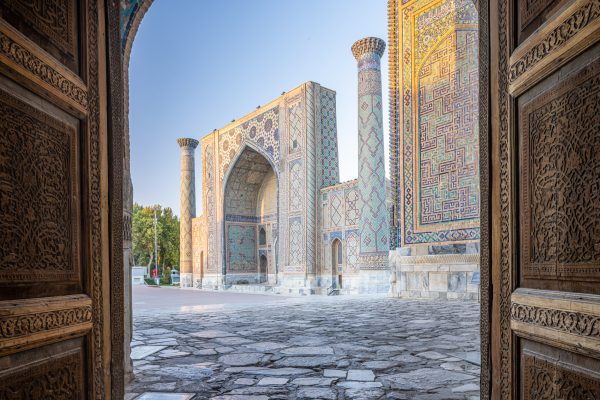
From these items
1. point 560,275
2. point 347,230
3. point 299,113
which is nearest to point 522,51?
point 560,275

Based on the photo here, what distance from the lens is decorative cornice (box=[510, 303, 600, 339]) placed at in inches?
44.6

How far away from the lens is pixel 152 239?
33.5 metres

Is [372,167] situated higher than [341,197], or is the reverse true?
[372,167]

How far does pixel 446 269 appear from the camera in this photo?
26.0ft

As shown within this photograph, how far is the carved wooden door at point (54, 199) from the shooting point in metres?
1.23

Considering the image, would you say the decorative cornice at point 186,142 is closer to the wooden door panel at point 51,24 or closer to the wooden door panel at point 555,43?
the wooden door panel at point 51,24

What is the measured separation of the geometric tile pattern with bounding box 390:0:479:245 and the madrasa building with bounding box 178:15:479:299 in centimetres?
2

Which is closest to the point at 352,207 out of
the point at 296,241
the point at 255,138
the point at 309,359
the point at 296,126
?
the point at 296,241

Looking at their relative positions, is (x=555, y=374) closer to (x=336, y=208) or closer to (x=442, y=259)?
(x=442, y=259)

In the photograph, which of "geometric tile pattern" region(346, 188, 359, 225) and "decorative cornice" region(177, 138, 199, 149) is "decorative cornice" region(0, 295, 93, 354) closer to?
"geometric tile pattern" region(346, 188, 359, 225)

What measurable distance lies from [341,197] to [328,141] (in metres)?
2.32

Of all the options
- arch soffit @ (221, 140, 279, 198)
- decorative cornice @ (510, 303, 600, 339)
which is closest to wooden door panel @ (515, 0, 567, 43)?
decorative cornice @ (510, 303, 600, 339)

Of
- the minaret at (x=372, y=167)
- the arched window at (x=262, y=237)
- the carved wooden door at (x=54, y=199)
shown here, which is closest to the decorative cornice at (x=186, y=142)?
the arched window at (x=262, y=237)

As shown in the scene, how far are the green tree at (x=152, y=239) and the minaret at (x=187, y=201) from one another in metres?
12.5
